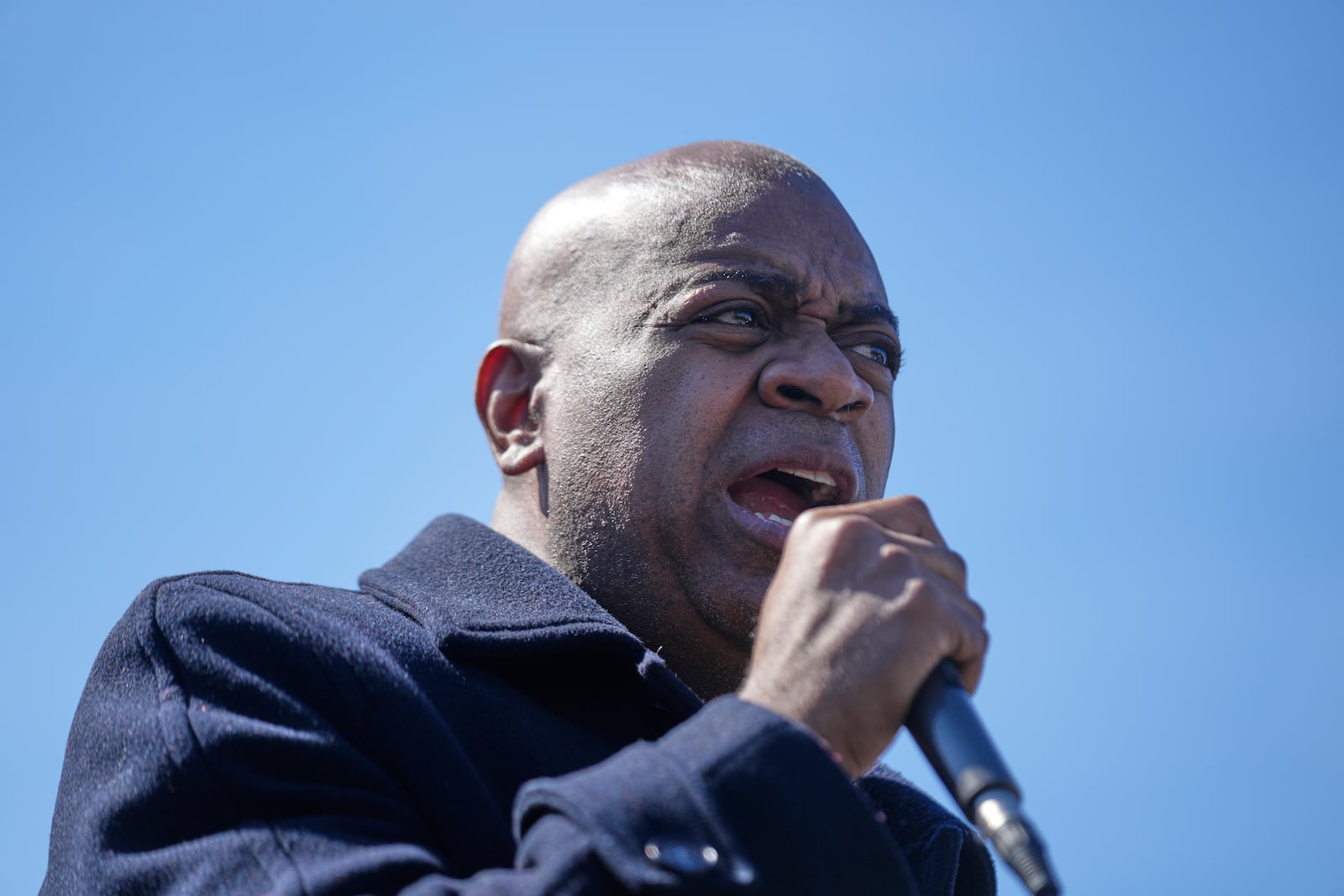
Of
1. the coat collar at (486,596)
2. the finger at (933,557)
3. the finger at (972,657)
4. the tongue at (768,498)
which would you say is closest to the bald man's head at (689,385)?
the tongue at (768,498)

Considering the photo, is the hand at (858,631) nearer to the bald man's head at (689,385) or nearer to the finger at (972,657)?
the finger at (972,657)

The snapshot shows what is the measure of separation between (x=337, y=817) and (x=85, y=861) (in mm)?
496

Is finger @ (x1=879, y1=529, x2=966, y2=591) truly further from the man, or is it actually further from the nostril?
the nostril

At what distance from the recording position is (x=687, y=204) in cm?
440

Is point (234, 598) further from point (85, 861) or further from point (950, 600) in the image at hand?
→ point (950, 600)

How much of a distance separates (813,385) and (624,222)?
957 mm

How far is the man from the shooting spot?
2.30m

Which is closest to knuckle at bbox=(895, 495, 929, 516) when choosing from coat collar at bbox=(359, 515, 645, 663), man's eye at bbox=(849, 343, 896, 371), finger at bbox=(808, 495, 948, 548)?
finger at bbox=(808, 495, 948, 548)

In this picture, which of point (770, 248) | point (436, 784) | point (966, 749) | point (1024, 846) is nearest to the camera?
point (1024, 846)

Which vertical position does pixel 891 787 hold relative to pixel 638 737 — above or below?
below

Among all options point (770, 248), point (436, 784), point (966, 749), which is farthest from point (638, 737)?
point (770, 248)

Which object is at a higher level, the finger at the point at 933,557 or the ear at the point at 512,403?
the ear at the point at 512,403

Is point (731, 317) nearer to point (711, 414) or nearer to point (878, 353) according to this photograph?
point (711, 414)

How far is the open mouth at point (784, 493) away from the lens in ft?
12.6
